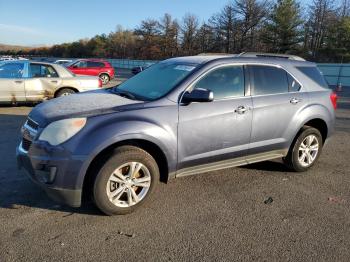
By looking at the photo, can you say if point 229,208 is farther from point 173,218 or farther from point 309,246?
point 309,246

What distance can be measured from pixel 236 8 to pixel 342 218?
66486 millimetres

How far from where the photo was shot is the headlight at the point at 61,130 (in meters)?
3.40

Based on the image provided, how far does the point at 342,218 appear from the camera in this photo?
3855mm

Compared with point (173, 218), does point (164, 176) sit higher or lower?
higher

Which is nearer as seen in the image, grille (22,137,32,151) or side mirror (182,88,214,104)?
grille (22,137,32,151)

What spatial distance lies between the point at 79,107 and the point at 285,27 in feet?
183

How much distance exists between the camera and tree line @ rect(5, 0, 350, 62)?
2074 inches

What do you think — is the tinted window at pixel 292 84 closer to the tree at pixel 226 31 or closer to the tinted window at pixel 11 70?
the tinted window at pixel 11 70

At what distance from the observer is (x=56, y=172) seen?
3379mm

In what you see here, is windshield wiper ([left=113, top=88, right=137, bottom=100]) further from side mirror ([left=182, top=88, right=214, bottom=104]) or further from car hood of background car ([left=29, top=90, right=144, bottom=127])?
side mirror ([left=182, top=88, right=214, bottom=104])

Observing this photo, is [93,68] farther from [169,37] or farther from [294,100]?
[169,37]

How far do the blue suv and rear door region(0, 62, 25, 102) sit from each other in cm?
635

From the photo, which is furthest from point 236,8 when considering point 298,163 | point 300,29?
point 298,163

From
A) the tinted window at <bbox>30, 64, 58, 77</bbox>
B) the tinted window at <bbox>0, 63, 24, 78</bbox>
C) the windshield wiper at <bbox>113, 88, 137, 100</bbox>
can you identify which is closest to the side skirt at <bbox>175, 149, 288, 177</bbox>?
the windshield wiper at <bbox>113, 88, 137, 100</bbox>
